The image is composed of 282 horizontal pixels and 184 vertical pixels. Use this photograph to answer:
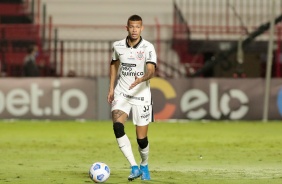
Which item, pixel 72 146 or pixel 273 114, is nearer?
pixel 72 146

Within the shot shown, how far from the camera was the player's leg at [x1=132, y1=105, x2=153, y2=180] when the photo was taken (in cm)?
1296

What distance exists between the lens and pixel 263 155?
16.9 m

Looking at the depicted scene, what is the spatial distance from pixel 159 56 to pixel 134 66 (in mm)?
17022

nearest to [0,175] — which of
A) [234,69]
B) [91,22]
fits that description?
[234,69]

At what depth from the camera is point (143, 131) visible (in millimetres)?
13094

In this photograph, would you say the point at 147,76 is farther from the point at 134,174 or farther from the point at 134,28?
the point at 134,174

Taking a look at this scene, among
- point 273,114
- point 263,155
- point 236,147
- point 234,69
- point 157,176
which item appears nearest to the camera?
point 157,176

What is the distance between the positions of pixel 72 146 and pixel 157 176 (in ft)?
19.0

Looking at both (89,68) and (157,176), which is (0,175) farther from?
(89,68)

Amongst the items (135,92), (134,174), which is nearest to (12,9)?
(135,92)

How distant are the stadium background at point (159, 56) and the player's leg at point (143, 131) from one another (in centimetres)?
1293

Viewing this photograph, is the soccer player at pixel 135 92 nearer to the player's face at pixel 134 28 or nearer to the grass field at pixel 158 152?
the player's face at pixel 134 28

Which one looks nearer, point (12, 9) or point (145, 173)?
point (145, 173)

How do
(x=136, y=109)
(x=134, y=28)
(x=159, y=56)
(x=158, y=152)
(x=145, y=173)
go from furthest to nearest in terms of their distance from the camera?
(x=159, y=56) < (x=158, y=152) < (x=136, y=109) < (x=145, y=173) < (x=134, y=28)
